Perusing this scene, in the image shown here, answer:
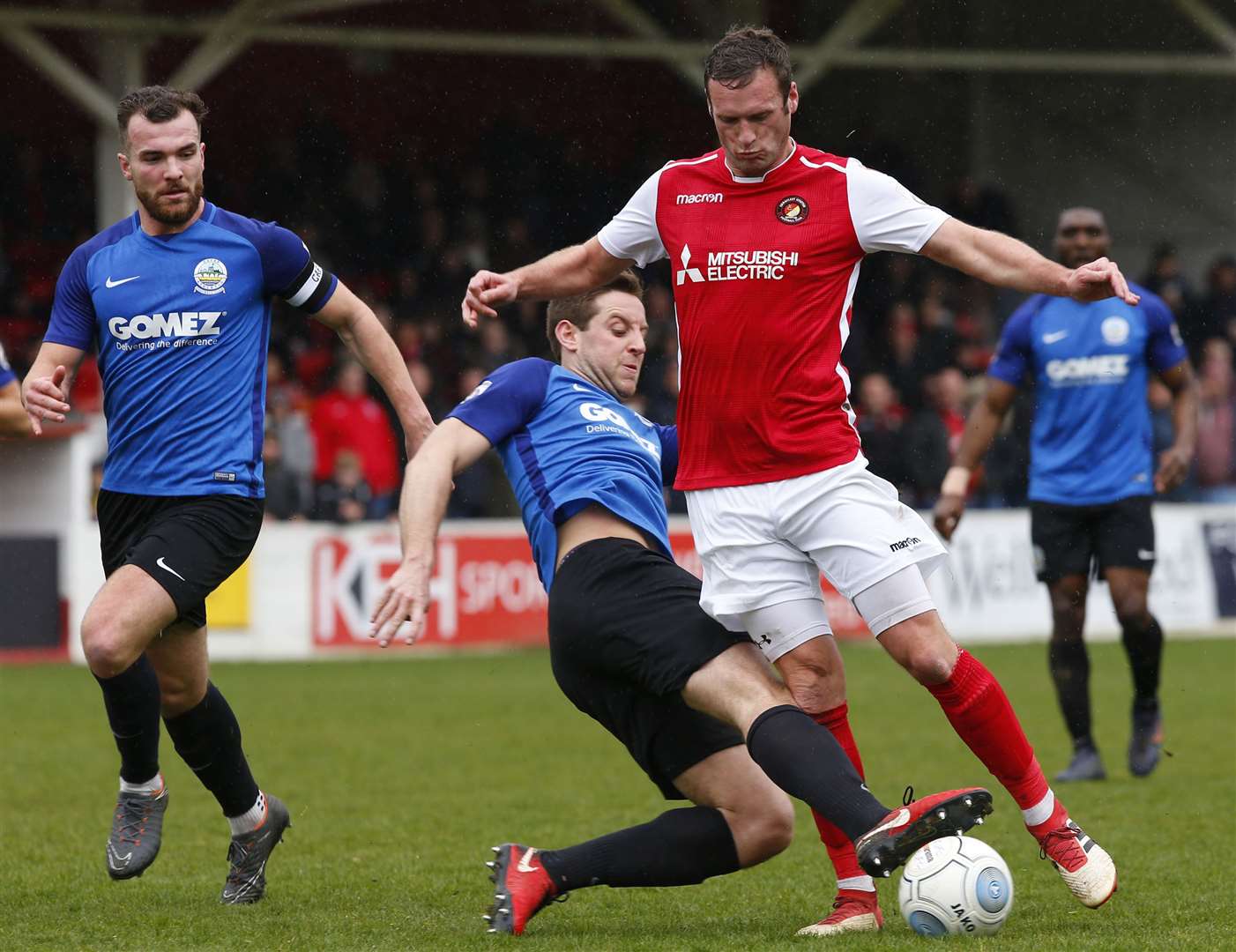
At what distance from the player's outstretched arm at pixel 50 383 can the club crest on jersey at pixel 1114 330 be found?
486cm

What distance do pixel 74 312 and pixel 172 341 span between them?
0.30m

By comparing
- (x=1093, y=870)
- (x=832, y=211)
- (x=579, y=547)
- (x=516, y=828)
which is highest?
(x=832, y=211)

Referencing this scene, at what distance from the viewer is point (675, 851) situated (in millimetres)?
4984

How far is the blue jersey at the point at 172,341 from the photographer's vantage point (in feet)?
18.4

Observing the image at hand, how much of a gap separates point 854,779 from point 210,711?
7.06ft

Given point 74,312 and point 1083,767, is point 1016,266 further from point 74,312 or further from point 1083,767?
point 1083,767

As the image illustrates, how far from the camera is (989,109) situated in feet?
83.4

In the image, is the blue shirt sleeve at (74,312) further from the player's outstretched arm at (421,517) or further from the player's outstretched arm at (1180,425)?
the player's outstretched arm at (1180,425)

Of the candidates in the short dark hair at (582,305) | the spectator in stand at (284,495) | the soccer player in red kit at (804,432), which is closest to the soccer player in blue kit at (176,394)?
the short dark hair at (582,305)

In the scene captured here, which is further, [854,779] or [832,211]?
[832,211]

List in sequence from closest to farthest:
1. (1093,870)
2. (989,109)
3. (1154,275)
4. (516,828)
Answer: (1093,870) < (516,828) < (1154,275) < (989,109)

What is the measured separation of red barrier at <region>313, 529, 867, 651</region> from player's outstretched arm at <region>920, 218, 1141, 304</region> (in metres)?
10.4

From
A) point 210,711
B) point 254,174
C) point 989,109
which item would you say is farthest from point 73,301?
point 989,109

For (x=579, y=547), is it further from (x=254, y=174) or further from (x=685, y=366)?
(x=254, y=174)
